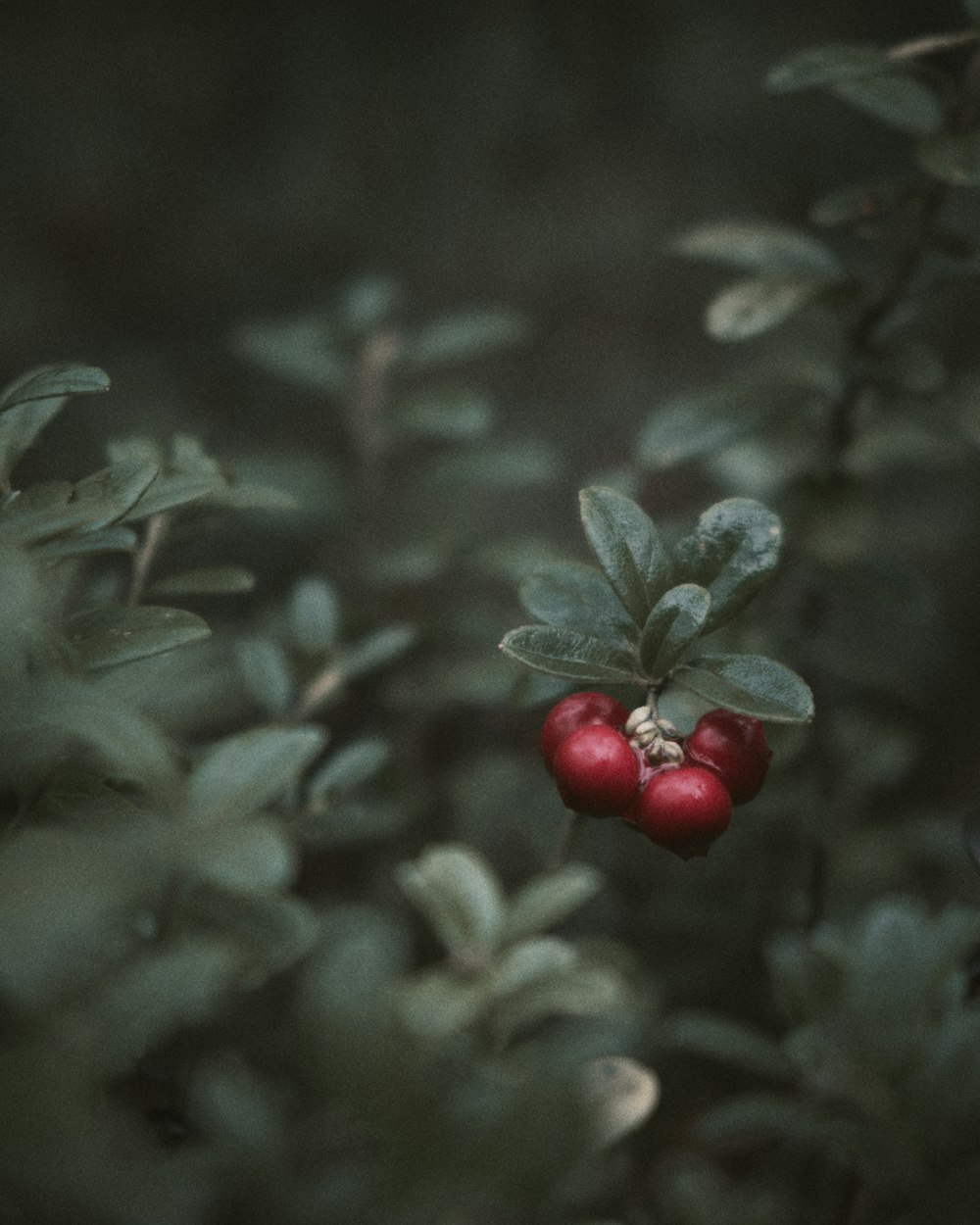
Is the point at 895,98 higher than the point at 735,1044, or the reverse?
the point at 895,98

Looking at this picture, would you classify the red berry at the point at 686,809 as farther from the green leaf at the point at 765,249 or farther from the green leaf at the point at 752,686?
the green leaf at the point at 765,249

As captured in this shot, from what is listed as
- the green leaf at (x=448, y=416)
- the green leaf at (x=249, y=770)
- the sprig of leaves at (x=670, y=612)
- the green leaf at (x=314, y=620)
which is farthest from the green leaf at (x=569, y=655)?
the green leaf at (x=448, y=416)

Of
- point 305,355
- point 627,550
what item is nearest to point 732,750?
point 627,550

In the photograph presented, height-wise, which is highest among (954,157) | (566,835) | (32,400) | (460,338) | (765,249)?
(32,400)

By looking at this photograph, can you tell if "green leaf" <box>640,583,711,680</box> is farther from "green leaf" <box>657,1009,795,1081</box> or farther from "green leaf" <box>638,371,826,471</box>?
"green leaf" <box>638,371,826,471</box>

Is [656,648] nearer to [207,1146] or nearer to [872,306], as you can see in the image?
[207,1146]

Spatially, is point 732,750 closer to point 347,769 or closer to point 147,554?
point 347,769

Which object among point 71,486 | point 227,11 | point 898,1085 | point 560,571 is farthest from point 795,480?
point 227,11
